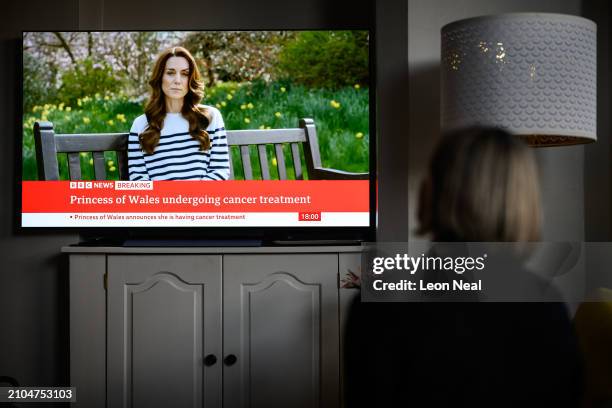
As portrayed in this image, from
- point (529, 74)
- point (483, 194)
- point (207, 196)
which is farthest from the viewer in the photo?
point (207, 196)

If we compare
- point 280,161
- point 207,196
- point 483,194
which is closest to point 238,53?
point 280,161

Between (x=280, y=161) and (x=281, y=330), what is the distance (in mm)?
652

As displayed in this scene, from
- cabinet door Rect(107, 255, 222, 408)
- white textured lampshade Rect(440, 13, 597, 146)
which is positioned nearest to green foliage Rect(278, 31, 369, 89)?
white textured lampshade Rect(440, 13, 597, 146)

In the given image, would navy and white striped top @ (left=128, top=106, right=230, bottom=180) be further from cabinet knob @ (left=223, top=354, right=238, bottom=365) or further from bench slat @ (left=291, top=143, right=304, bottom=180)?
cabinet knob @ (left=223, top=354, right=238, bottom=365)

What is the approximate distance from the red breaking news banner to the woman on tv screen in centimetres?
5

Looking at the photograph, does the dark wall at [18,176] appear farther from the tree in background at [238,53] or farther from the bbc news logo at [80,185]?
the tree in background at [238,53]

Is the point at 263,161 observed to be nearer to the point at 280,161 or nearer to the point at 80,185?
the point at 280,161

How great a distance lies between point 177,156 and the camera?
245cm

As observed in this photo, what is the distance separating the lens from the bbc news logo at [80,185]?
96.5 inches

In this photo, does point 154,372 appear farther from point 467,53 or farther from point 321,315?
point 467,53

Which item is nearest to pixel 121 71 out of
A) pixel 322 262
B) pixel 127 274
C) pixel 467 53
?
pixel 127 274

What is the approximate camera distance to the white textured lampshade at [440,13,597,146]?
75.3 inches

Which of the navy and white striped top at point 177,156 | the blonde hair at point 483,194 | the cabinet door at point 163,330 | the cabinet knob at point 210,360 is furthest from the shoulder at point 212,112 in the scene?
the blonde hair at point 483,194

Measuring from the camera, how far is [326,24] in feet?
9.04
